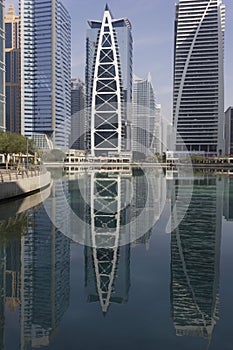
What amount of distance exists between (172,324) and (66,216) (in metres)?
10.5

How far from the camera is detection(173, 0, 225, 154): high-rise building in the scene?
343 feet

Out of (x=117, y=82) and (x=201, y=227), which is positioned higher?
(x=117, y=82)

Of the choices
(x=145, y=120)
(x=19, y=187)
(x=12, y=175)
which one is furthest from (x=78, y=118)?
(x=19, y=187)

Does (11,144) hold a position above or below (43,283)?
above

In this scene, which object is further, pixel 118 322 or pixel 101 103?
pixel 101 103

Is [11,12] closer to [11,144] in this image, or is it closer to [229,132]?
[229,132]

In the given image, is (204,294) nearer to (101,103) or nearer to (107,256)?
(107,256)

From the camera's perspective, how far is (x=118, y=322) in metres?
6.10

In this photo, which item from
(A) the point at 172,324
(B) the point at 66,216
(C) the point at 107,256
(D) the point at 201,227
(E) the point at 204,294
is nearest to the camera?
(A) the point at 172,324

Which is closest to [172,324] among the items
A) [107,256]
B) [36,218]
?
[107,256]

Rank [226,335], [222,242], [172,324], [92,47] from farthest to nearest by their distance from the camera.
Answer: [92,47] < [222,242] < [172,324] < [226,335]

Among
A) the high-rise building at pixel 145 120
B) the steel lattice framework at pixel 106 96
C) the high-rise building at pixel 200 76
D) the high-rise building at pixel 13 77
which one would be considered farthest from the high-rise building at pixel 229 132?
the high-rise building at pixel 13 77

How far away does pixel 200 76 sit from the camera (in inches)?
4156

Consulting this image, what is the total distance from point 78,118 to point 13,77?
23.7 m
